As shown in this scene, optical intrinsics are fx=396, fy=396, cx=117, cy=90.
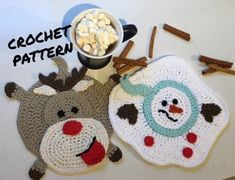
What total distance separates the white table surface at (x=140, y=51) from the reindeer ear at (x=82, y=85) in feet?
0.07

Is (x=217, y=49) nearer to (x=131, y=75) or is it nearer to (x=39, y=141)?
(x=131, y=75)

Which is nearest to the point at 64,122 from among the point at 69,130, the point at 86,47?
the point at 69,130

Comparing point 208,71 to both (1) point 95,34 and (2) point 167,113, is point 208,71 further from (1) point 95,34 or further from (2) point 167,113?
(1) point 95,34

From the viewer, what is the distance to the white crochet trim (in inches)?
25.7

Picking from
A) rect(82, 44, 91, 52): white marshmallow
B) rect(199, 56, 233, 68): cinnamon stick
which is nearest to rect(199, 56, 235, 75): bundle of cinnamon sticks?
rect(199, 56, 233, 68): cinnamon stick

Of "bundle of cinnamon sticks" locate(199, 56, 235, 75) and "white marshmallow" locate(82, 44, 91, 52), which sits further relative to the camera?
"bundle of cinnamon sticks" locate(199, 56, 235, 75)

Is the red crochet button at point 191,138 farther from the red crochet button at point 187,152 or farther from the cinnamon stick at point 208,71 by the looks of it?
the cinnamon stick at point 208,71

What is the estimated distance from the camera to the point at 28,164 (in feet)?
2.15

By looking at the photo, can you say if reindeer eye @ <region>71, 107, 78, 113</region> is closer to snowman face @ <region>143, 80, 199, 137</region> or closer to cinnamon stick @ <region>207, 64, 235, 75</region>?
snowman face @ <region>143, 80, 199, 137</region>

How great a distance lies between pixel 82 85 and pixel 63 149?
114 millimetres

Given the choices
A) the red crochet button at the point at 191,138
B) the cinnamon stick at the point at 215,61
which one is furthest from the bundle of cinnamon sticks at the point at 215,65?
the red crochet button at the point at 191,138

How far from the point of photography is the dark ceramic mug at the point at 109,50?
64 centimetres

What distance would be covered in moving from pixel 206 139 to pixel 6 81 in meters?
0.36

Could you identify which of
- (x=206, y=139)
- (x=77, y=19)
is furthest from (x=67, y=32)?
(x=206, y=139)
